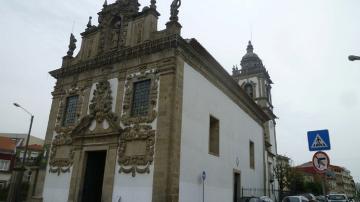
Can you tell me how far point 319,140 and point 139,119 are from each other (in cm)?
874

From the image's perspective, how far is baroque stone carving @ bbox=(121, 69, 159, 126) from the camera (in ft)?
49.2

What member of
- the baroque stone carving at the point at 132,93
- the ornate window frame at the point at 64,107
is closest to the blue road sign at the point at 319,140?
the baroque stone carving at the point at 132,93

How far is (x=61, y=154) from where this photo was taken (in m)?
17.9

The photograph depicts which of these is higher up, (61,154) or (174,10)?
(174,10)

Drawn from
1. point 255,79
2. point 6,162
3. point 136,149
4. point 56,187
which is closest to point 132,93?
point 136,149

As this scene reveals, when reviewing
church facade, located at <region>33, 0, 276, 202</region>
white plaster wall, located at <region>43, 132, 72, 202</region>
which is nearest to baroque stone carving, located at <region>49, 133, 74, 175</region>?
church facade, located at <region>33, 0, 276, 202</region>

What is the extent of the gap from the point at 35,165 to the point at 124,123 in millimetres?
7713

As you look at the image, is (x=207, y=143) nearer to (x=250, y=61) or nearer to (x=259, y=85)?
(x=259, y=85)

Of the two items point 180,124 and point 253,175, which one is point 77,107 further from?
point 253,175

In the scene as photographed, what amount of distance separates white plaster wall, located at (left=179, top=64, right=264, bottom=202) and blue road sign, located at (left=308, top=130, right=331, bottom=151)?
6.62 meters

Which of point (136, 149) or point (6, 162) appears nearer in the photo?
point (136, 149)

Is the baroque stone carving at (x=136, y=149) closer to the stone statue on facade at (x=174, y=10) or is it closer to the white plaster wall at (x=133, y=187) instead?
the white plaster wall at (x=133, y=187)

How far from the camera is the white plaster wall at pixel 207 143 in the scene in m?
14.9

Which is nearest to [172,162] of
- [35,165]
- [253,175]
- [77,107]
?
[77,107]
